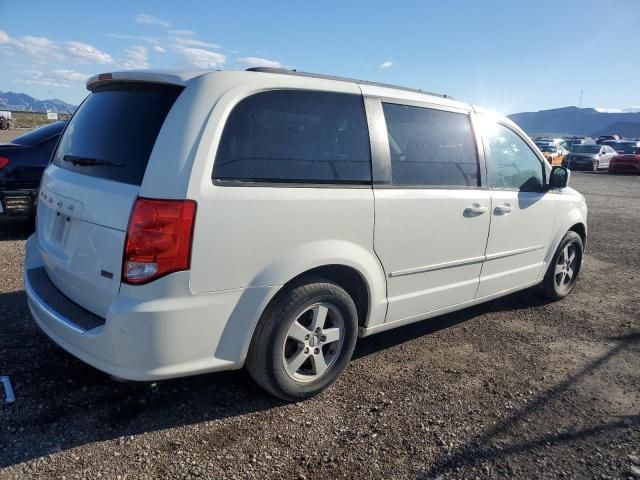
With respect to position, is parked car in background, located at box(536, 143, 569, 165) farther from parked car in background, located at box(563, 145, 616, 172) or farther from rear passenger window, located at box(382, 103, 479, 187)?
Answer: rear passenger window, located at box(382, 103, 479, 187)

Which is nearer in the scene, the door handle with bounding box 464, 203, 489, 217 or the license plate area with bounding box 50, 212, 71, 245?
the license plate area with bounding box 50, 212, 71, 245

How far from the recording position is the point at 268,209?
2.60 meters

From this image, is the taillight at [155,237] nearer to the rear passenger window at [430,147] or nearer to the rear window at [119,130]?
the rear window at [119,130]

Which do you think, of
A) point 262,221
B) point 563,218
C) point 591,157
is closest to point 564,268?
point 563,218

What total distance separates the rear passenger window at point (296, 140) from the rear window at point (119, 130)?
0.37 metres

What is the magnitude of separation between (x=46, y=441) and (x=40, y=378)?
27.0 inches

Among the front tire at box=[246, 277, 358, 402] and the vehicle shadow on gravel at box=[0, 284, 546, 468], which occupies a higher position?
the front tire at box=[246, 277, 358, 402]

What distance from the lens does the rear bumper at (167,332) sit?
2.36 meters

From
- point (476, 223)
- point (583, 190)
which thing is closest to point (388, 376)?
point (476, 223)

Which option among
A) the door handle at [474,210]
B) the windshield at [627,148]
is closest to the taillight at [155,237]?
the door handle at [474,210]

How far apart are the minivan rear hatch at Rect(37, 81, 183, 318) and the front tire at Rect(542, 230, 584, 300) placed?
4.08m

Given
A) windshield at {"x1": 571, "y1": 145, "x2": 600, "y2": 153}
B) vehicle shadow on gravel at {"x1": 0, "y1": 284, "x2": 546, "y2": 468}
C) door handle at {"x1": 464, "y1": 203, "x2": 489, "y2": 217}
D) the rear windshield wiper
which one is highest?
windshield at {"x1": 571, "y1": 145, "x2": 600, "y2": 153}

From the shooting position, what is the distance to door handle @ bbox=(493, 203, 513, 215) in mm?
3945

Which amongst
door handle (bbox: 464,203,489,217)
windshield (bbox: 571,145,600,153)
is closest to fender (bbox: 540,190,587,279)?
door handle (bbox: 464,203,489,217)
